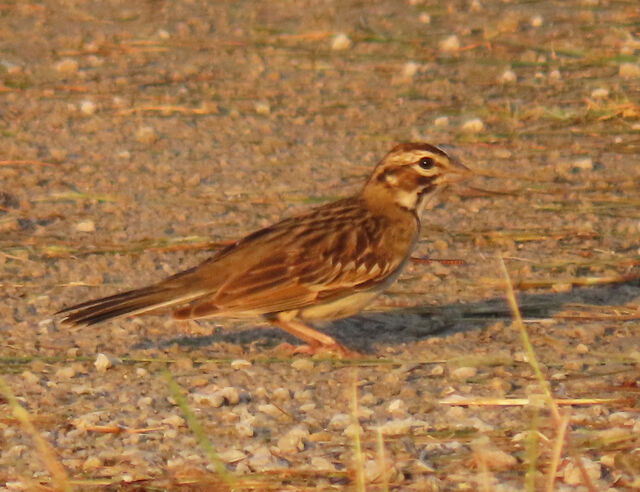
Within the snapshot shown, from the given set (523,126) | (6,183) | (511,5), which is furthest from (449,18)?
(6,183)

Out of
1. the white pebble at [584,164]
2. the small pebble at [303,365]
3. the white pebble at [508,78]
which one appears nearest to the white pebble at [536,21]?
the white pebble at [508,78]

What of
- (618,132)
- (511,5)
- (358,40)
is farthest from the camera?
(511,5)

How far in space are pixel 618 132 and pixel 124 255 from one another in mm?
4060

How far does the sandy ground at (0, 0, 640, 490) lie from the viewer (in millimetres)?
5840

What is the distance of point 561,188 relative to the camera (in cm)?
970

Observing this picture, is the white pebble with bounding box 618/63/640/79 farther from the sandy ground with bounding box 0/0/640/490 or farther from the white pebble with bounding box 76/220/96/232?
the white pebble with bounding box 76/220/96/232

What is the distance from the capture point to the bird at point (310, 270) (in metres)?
6.70

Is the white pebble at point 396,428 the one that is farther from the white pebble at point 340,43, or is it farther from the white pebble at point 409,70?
the white pebble at point 340,43

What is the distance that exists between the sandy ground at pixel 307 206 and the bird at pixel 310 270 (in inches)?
10.8

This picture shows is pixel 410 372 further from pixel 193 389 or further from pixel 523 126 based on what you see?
pixel 523 126

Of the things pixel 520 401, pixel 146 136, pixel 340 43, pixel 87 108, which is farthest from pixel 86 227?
pixel 340 43

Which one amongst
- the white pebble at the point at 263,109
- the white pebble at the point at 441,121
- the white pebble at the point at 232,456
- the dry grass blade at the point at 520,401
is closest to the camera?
the white pebble at the point at 232,456

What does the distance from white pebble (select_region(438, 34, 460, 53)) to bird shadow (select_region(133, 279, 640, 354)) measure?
539 cm

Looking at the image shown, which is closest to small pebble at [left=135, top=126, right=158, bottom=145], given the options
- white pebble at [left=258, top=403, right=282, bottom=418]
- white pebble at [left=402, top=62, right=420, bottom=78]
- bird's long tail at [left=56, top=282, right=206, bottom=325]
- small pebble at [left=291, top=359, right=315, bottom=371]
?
white pebble at [left=402, top=62, right=420, bottom=78]
